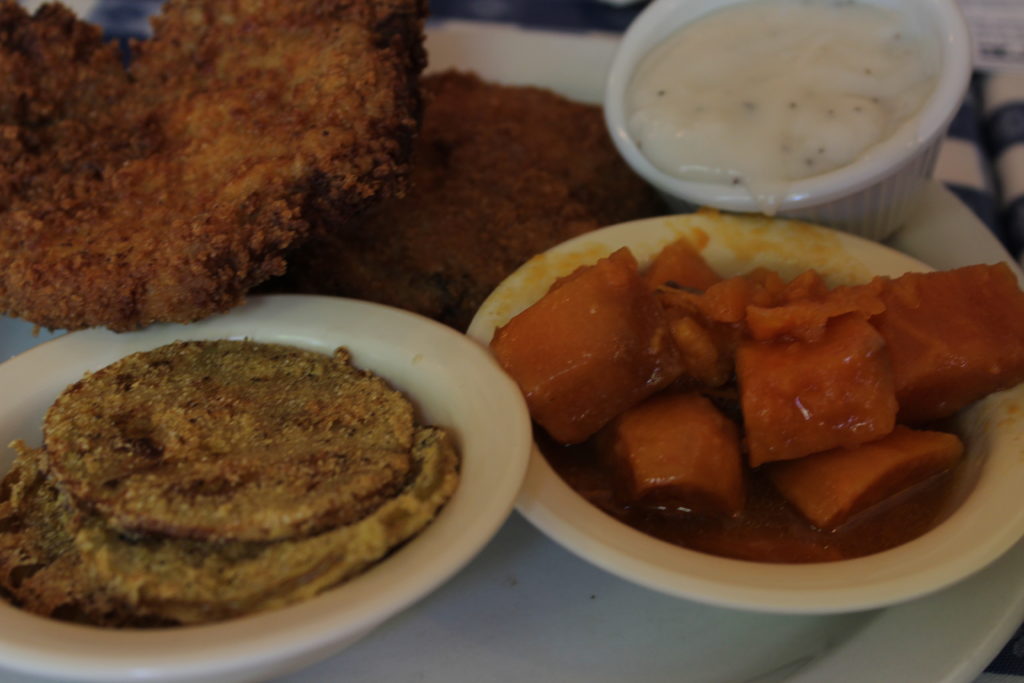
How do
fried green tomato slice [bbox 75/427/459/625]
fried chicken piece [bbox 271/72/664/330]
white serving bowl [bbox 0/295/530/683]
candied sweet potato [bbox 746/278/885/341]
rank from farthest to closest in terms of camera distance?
fried chicken piece [bbox 271/72/664/330] < candied sweet potato [bbox 746/278/885/341] < fried green tomato slice [bbox 75/427/459/625] < white serving bowl [bbox 0/295/530/683]

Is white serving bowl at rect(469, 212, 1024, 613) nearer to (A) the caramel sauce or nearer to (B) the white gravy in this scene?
(A) the caramel sauce

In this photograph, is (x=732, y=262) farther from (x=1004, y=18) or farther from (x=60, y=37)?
(x=1004, y=18)

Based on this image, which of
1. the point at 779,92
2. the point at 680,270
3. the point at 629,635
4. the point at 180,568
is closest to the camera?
the point at 180,568

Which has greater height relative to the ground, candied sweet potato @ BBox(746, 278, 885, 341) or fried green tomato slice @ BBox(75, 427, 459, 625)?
candied sweet potato @ BBox(746, 278, 885, 341)

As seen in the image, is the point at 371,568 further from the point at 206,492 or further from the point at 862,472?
the point at 862,472

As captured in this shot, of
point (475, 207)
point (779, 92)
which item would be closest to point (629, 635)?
point (475, 207)

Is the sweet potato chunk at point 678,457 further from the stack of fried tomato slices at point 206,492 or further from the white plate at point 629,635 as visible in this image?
the stack of fried tomato slices at point 206,492

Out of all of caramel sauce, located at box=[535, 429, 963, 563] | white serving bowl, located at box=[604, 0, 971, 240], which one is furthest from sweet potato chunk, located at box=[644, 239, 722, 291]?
caramel sauce, located at box=[535, 429, 963, 563]
